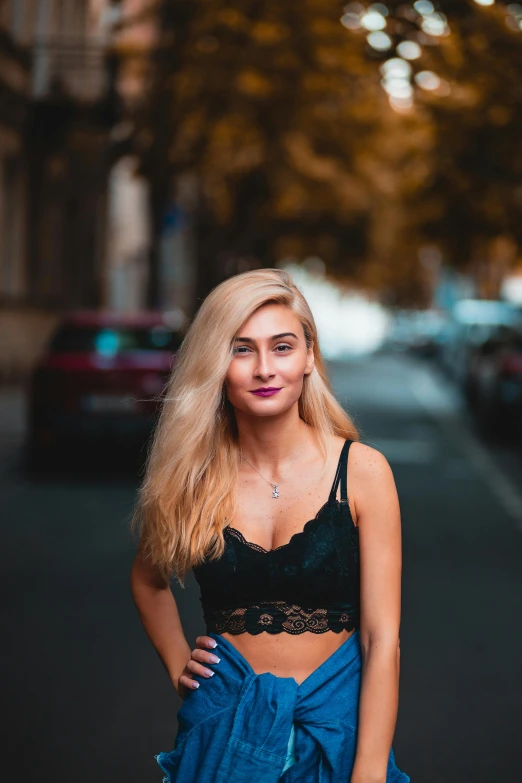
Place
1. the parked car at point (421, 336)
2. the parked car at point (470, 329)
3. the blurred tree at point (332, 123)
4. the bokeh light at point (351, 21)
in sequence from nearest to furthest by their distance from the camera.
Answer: the blurred tree at point (332, 123) → the bokeh light at point (351, 21) → the parked car at point (470, 329) → the parked car at point (421, 336)

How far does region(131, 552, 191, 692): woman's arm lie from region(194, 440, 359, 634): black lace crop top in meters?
0.23

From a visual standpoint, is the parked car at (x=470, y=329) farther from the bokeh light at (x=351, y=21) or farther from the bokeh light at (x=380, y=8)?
the bokeh light at (x=380, y=8)

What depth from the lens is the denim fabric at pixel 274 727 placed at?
2385 mm

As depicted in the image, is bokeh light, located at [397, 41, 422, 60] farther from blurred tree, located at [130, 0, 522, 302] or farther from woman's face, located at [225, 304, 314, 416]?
woman's face, located at [225, 304, 314, 416]

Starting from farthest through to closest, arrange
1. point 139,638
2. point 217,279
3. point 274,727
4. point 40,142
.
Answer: point 217,279 < point 40,142 < point 139,638 < point 274,727

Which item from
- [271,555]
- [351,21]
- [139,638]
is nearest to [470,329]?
[351,21]

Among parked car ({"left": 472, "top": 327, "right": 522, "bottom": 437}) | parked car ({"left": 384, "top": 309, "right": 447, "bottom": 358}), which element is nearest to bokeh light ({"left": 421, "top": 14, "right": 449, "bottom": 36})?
parked car ({"left": 472, "top": 327, "right": 522, "bottom": 437})

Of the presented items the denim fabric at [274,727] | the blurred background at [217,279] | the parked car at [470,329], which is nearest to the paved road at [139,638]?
the blurred background at [217,279]

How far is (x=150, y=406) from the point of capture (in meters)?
13.0

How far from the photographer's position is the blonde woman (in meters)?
2.41

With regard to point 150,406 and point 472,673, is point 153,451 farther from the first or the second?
point 150,406

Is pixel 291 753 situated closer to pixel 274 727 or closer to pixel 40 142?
pixel 274 727

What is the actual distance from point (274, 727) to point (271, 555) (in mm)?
315

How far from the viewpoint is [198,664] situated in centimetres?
254
